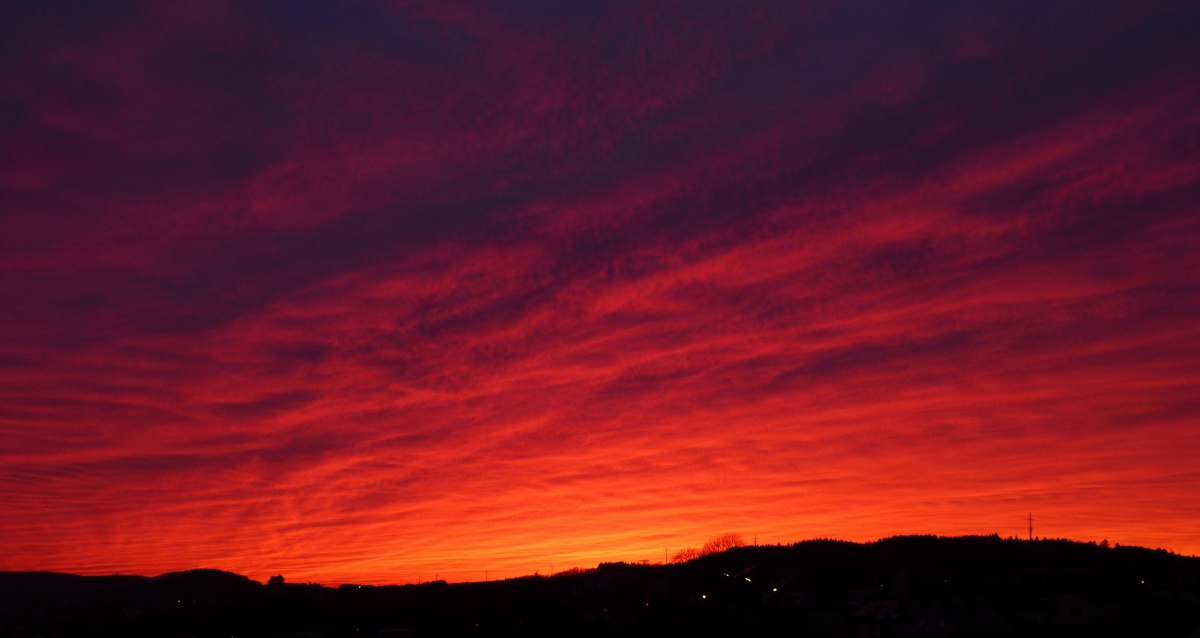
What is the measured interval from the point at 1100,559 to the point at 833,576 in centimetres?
4772

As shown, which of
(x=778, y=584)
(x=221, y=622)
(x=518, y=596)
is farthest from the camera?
(x=518, y=596)

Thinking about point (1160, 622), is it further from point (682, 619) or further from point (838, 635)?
point (682, 619)

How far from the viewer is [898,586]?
125125 mm

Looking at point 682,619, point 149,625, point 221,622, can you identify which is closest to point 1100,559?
point 682,619

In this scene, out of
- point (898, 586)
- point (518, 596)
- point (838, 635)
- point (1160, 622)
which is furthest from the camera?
point (518, 596)

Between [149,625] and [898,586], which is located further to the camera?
[149,625]

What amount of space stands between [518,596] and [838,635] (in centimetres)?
9971

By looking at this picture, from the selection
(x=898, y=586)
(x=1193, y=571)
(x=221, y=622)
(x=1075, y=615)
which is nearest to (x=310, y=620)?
(x=221, y=622)

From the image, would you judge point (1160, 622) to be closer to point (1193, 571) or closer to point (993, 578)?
point (993, 578)

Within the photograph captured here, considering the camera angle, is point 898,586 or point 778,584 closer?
point 898,586

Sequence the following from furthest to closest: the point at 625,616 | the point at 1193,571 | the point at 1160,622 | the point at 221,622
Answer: the point at 221,622 → the point at 1193,571 → the point at 625,616 → the point at 1160,622

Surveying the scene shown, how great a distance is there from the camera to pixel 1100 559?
6978 inches

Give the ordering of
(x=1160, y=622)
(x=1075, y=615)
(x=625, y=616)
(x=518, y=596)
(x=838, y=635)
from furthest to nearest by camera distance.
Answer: (x=518, y=596) < (x=625, y=616) < (x=838, y=635) < (x=1075, y=615) < (x=1160, y=622)

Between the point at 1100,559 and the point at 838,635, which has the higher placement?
the point at 1100,559
